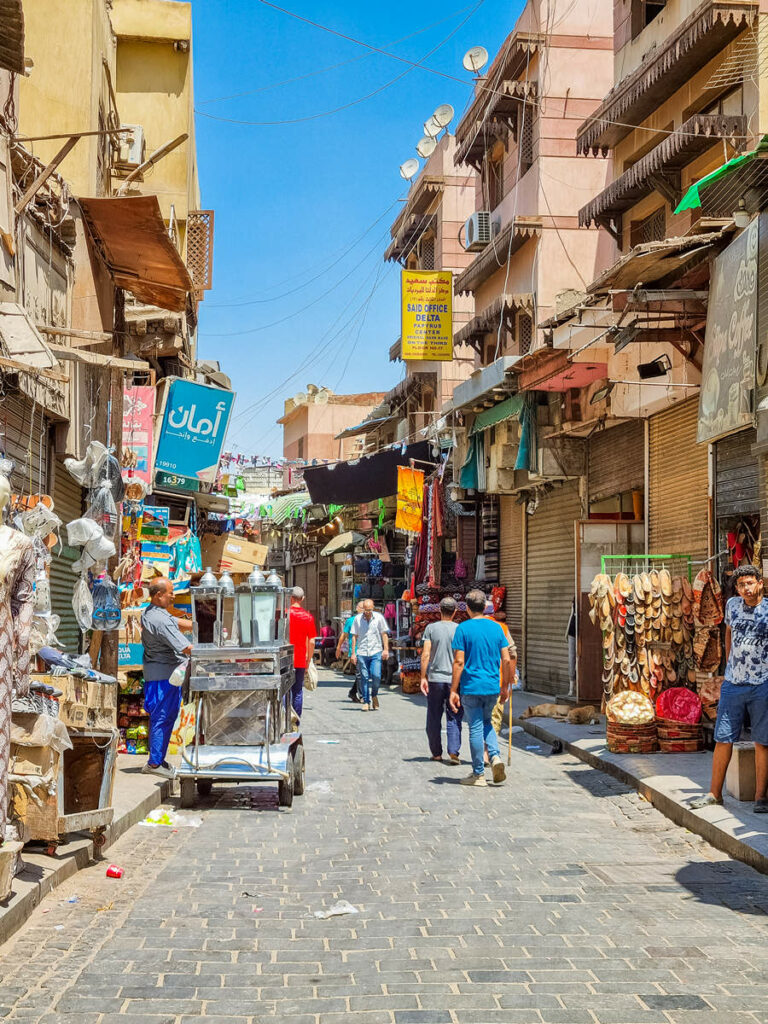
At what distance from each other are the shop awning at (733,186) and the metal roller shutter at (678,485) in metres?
3.41

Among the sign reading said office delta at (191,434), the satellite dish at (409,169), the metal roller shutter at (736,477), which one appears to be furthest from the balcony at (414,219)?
the metal roller shutter at (736,477)

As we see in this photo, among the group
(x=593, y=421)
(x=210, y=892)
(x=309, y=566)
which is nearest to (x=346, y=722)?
(x=593, y=421)

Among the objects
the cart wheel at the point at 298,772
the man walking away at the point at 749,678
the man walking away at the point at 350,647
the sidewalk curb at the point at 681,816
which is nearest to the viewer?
the sidewalk curb at the point at 681,816

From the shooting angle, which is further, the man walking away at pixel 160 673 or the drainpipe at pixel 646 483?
the drainpipe at pixel 646 483

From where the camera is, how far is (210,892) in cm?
666

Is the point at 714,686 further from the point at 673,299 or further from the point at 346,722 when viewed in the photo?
the point at 346,722

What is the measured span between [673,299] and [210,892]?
27.6ft

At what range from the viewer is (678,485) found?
612 inches

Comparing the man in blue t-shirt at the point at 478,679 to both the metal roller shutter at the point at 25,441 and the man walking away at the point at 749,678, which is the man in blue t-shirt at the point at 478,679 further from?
the metal roller shutter at the point at 25,441

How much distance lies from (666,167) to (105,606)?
31.5ft

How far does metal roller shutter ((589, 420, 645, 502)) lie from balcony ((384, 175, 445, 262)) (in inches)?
673

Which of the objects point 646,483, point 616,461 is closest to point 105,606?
point 646,483

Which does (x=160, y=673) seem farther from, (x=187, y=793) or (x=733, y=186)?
(x=733, y=186)

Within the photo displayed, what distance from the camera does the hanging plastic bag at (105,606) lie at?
11.9 meters
